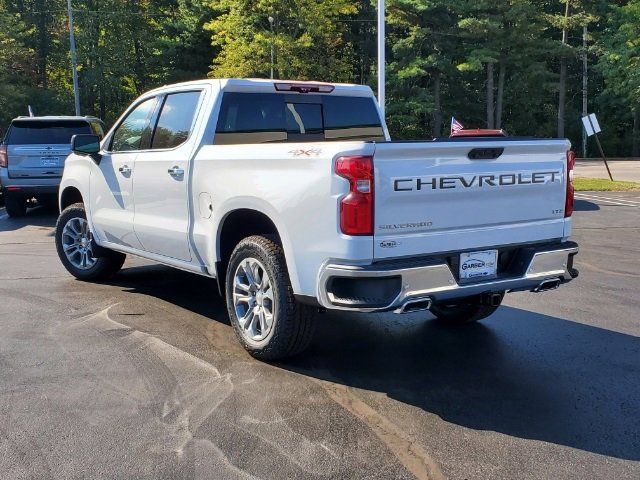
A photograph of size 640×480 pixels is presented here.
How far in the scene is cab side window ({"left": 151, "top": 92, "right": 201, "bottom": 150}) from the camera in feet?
18.2

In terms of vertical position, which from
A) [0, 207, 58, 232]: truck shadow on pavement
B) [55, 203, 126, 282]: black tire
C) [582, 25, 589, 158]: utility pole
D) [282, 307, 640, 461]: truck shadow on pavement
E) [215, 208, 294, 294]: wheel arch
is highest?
[582, 25, 589, 158]: utility pole

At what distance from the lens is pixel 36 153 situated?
12344mm

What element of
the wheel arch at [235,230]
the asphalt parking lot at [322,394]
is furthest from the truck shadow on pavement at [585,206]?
the wheel arch at [235,230]

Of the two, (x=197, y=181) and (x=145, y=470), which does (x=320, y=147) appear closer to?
(x=197, y=181)

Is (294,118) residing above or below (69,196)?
above

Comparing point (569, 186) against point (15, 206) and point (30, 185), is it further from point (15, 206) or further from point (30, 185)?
point (15, 206)

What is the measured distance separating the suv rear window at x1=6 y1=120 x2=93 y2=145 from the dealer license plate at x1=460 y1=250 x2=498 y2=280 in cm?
998

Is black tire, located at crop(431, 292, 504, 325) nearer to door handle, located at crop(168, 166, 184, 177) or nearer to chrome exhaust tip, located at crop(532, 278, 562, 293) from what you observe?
chrome exhaust tip, located at crop(532, 278, 562, 293)

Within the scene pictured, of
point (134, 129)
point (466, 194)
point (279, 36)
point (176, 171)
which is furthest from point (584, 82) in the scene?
point (466, 194)

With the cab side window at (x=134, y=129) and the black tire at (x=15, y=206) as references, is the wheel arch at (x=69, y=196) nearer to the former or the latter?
the cab side window at (x=134, y=129)

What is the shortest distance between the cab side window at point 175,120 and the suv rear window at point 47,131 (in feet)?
23.9

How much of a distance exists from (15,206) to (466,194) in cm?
1123

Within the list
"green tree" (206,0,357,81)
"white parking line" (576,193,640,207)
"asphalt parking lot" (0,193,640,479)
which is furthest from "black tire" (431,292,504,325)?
"green tree" (206,0,357,81)

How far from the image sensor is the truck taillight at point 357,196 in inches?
151
